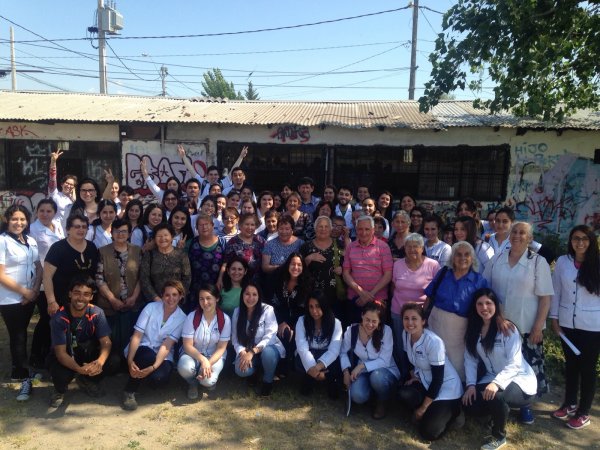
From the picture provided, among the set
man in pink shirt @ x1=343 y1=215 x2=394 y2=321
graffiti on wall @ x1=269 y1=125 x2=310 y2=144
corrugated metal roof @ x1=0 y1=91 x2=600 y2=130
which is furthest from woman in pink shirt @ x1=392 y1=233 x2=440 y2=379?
graffiti on wall @ x1=269 y1=125 x2=310 y2=144

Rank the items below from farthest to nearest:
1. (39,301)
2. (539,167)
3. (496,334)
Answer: (539,167) → (39,301) → (496,334)

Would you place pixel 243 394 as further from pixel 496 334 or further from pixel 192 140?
pixel 192 140

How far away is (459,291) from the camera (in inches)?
141

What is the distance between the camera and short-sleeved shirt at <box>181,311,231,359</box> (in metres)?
3.99

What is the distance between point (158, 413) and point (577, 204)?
918 centimetres

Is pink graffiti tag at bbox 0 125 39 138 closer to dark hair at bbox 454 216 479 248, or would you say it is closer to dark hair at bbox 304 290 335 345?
dark hair at bbox 304 290 335 345

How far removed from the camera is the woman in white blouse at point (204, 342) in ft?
12.8

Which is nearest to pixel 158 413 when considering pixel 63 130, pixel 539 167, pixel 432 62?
pixel 432 62

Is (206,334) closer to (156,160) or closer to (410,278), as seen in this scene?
(410,278)

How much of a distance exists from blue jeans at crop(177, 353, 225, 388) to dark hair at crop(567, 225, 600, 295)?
3.13m

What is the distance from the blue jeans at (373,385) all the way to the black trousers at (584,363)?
4.73ft

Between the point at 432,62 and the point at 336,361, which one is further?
the point at 432,62

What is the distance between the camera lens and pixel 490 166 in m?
9.22

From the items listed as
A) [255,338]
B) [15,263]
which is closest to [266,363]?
[255,338]
